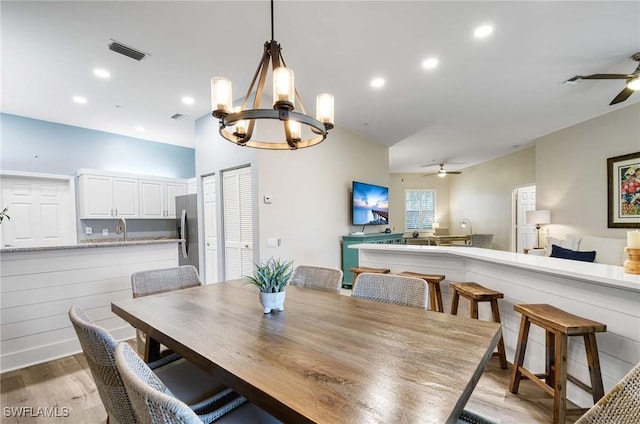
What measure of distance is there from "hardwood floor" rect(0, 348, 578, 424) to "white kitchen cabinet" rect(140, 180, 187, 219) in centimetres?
Result: 338

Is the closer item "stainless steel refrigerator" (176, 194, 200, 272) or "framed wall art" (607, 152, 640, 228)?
"framed wall art" (607, 152, 640, 228)

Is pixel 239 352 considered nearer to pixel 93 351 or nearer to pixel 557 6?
pixel 93 351

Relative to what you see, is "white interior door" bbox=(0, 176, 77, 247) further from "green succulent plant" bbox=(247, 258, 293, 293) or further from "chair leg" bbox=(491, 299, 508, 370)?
"chair leg" bbox=(491, 299, 508, 370)

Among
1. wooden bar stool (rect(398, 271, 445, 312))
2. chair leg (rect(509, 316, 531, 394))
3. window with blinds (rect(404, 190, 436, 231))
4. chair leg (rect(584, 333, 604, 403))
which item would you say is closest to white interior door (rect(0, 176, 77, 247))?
wooden bar stool (rect(398, 271, 445, 312))

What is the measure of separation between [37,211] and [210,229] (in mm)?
2729

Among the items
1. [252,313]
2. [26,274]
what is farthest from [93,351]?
[26,274]

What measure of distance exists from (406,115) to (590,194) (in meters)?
3.28

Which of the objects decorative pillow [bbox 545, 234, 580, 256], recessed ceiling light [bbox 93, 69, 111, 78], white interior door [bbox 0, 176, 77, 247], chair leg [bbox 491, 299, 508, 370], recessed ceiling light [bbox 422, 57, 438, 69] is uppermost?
recessed ceiling light [bbox 93, 69, 111, 78]

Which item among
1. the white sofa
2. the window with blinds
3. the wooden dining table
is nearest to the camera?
the wooden dining table

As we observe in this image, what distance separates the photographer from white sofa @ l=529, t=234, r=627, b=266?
3.97 metres

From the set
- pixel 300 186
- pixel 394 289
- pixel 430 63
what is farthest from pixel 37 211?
pixel 430 63

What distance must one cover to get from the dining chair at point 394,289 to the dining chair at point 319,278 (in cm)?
19

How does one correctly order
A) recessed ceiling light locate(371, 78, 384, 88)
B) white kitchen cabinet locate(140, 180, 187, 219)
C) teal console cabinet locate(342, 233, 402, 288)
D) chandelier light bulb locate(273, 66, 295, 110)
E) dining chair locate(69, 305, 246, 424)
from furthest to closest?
white kitchen cabinet locate(140, 180, 187, 219) → teal console cabinet locate(342, 233, 402, 288) → recessed ceiling light locate(371, 78, 384, 88) → chandelier light bulb locate(273, 66, 295, 110) → dining chair locate(69, 305, 246, 424)

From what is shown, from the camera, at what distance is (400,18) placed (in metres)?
2.33
